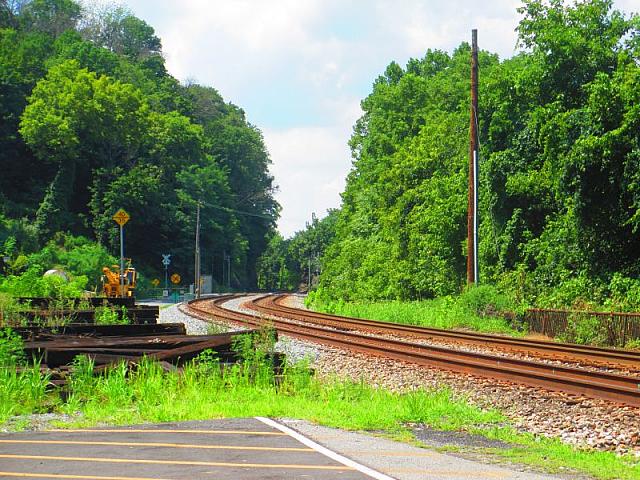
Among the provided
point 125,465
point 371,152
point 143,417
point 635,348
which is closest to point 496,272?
point 635,348

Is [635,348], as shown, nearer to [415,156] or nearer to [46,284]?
[46,284]

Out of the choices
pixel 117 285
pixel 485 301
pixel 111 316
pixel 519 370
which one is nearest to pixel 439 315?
pixel 485 301

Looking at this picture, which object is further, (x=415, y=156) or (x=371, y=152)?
(x=371, y=152)

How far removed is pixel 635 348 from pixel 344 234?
55.7 meters

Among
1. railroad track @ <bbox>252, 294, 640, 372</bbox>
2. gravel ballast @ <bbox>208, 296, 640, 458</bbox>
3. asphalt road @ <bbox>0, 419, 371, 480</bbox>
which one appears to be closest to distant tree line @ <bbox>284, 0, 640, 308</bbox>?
railroad track @ <bbox>252, 294, 640, 372</bbox>

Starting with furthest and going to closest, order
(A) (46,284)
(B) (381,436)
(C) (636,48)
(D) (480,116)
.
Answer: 1. (D) (480,116)
2. (C) (636,48)
3. (A) (46,284)
4. (B) (381,436)

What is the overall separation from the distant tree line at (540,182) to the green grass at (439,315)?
2.23m

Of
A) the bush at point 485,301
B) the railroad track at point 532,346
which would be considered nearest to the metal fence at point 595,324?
the railroad track at point 532,346

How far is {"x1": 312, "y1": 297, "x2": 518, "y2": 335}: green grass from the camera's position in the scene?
3002 cm

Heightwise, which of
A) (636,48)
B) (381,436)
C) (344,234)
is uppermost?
(636,48)

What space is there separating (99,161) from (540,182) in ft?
221

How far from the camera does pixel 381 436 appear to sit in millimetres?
9609

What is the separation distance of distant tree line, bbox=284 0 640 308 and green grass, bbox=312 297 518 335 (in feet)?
7.32

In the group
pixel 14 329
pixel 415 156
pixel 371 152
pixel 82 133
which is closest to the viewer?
pixel 14 329
